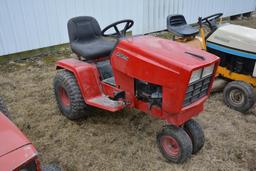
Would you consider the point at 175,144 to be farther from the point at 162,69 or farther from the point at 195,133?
the point at 162,69

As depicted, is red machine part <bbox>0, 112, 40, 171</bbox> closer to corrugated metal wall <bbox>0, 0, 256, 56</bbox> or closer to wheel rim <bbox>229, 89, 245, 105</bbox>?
wheel rim <bbox>229, 89, 245, 105</bbox>

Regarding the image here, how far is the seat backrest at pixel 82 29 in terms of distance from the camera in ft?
10.0

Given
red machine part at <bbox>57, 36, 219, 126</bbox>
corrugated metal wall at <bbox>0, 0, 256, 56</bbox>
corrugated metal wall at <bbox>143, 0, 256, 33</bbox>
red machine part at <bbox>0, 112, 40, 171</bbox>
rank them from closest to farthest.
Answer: red machine part at <bbox>0, 112, 40, 171</bbox>, red machine part at <bbox>57, 36, 219, 126</bbox>, corrugated metal wall at <bbox>0, 0, 256, 56</bbox>, corrugated metal wall at <bbox>143, 0, 256, 33</bbox>

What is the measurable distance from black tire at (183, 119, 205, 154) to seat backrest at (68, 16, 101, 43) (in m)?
1.53

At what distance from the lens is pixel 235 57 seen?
3500 millimetres

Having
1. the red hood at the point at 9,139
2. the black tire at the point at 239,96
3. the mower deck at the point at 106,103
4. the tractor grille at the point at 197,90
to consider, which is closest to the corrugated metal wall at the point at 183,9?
the black tire at the point at 239,96

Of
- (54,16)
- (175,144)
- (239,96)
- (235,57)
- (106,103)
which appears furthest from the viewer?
(54,16)

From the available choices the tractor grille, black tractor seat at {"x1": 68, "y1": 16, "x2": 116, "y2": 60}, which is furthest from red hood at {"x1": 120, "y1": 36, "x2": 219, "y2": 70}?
black tractor seat at {"x1": 68, "y1": 16, "x2": 116, "y2": 60}

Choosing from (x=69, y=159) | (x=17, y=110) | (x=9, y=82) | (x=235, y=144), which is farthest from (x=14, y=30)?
(x=235, y=144)

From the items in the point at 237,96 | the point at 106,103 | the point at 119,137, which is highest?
the point at 106,103

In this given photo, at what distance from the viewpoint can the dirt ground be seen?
248 centimetres

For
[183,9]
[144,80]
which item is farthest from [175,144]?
[183,9]

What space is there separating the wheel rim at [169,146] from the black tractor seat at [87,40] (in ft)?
3.67

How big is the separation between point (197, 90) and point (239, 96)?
4.27ft
